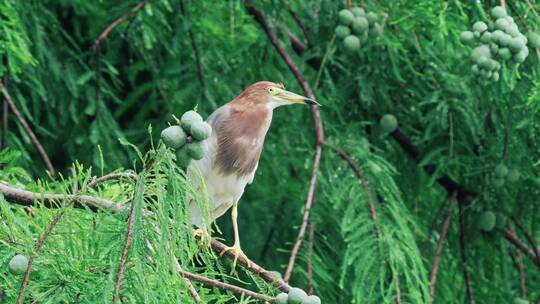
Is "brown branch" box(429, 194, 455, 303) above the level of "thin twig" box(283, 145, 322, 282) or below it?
below

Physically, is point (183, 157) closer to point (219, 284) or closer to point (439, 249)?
point (219, 284)

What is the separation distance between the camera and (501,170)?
13.5 ft

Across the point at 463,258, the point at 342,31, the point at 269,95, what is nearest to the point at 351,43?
the point at 342,31

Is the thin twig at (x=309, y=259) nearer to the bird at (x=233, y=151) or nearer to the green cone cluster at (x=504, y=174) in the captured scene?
the bird at (x=233, y=151)

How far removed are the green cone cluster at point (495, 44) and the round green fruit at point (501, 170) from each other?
1.87ft

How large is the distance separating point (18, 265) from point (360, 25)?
2242mm

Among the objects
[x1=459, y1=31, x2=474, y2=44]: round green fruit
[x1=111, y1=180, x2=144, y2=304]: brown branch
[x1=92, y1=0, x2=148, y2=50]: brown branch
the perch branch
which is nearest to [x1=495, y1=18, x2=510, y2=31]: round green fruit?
[x1=459, y1=31, x2=474, y2=44]: round green fruit

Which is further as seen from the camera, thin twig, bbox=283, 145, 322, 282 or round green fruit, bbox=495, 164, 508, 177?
round green fruit, bbox=495, 164, 508, 177

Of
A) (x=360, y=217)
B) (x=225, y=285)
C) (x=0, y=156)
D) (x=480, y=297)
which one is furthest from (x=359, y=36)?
(x=225, y=285)

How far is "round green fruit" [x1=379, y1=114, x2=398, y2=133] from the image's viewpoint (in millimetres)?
4457

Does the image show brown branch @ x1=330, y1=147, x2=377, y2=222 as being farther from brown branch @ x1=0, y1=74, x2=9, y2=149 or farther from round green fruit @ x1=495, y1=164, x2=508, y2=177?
brown branch @ x1=0, y1=74, x2=9, y2=149

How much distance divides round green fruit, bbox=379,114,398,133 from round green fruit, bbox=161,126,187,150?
8.38 ft

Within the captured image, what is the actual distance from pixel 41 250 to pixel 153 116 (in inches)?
114

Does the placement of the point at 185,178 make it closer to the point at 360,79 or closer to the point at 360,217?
the point at 360,217
